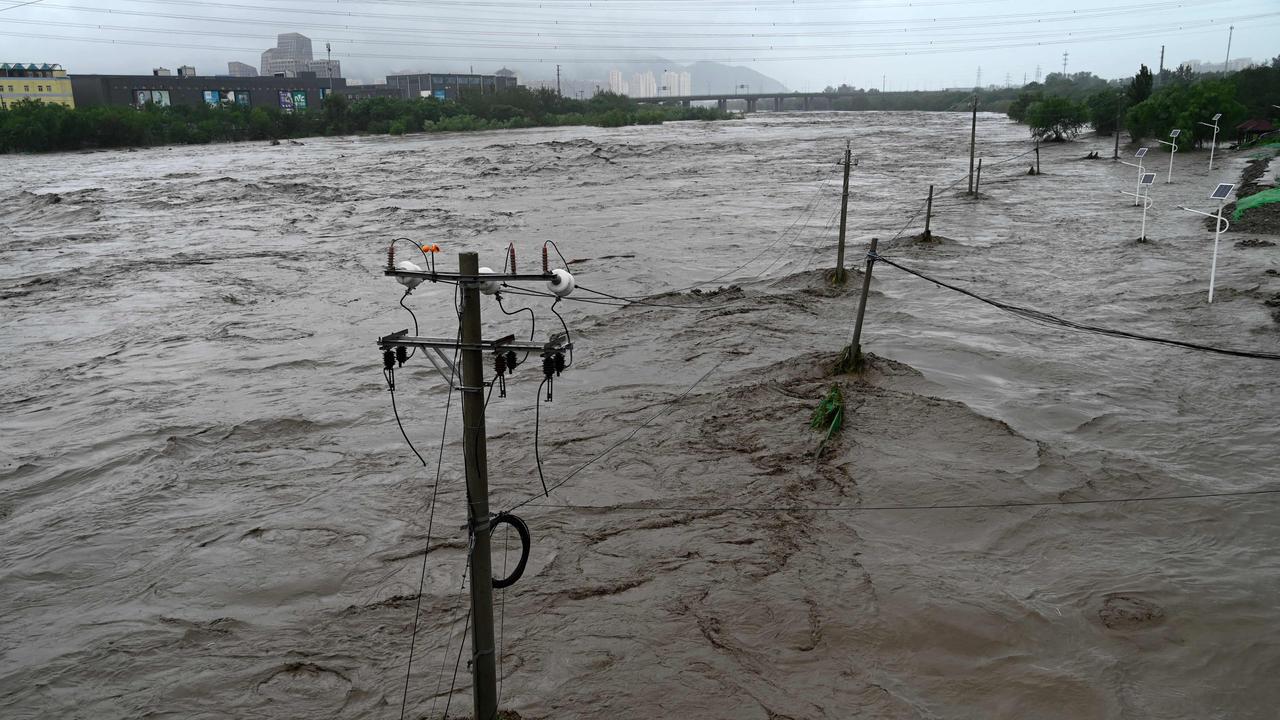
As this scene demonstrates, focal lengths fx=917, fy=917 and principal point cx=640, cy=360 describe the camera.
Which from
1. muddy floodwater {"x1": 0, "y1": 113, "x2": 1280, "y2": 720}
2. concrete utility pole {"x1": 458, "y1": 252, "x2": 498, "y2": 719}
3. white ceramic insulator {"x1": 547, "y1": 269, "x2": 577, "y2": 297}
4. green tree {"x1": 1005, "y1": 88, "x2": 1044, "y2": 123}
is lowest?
muddy floodwater {"x1": 0, "y1": 113, "x2": 1280, "y2": 720}

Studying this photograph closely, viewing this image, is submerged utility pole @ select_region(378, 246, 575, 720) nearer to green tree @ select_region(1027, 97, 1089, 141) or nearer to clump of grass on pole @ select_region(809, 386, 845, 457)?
clump of grass on pole @ select_region(809, 386, 845, 457)

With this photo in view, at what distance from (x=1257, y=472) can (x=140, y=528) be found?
51.3 ft

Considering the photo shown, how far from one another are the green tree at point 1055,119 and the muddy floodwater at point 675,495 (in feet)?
146

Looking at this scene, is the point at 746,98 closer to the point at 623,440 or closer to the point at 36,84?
the point at 36,84

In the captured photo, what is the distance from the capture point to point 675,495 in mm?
13000

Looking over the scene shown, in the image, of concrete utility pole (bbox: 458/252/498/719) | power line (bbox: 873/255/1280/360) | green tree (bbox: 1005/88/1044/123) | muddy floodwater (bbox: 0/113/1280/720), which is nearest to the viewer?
concrete utility pole (bbox: 458/252/498/719)

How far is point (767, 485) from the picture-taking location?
13.1m

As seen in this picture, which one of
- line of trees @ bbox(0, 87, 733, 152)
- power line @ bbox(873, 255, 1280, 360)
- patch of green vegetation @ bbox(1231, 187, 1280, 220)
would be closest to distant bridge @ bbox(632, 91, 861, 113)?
line of trees @ bbox(0, 87, 733, 152)

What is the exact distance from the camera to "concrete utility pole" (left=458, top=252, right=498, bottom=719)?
6.67 m

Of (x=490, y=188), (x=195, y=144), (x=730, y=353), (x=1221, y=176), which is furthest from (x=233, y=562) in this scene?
(x=195, y=144)

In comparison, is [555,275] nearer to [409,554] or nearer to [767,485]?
[409,554]

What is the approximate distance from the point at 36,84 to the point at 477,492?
344ft

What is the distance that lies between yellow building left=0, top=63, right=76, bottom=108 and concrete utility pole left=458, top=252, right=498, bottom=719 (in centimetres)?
10178

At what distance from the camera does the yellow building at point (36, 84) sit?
3548 inches
